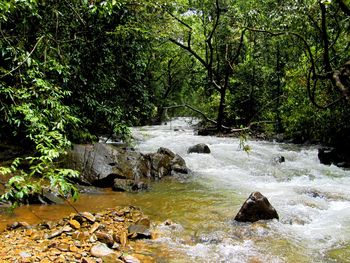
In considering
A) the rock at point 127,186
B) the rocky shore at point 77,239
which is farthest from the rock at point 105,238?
the rock at point 127,186

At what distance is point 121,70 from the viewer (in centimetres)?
1039

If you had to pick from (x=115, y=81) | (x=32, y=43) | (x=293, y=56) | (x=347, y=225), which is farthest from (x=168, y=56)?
(x=347, y=225)

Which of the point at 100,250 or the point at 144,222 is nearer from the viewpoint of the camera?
the point at 100,250

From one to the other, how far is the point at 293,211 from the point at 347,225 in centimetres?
100

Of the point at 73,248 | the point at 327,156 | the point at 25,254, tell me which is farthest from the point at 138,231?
the point at 327,156

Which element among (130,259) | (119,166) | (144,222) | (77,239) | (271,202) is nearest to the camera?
(130,259)

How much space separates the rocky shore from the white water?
0.56 metres

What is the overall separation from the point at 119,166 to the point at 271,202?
419cm

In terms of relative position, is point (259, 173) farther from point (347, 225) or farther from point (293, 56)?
point (293, 56)

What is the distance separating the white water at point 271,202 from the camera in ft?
16.4

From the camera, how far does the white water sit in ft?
16.4

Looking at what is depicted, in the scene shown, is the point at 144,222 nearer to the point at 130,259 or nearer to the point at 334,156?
the point at 130,259

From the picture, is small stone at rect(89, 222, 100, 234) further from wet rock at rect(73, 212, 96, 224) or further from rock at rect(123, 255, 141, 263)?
rock at rect(123, 255, 141, 263)

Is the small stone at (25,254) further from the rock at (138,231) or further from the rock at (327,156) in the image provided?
the rock at (327,156)
